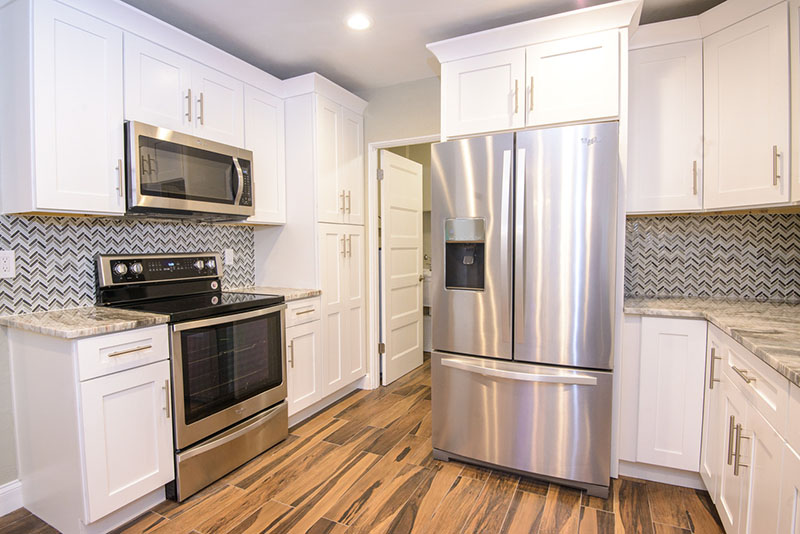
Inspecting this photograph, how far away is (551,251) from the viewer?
2.02 m

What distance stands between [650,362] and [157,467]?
242cm

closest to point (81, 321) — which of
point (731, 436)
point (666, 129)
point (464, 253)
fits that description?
point (464, 253)

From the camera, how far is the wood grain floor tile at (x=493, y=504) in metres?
1.79

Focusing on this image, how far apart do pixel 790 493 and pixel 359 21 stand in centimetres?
270

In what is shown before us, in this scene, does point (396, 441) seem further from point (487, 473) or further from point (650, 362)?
point (650, 362)

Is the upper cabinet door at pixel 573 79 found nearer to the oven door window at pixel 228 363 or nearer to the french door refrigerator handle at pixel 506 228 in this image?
the french door refrigerator handle at pixel 506 228

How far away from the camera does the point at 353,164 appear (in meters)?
3.32

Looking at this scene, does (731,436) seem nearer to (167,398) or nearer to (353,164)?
(167,398)

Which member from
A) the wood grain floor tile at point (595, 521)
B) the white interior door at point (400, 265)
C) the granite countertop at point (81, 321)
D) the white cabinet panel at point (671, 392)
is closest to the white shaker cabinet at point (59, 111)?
the granite countertop at point (81, 321)

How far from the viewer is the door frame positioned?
3.45 meters

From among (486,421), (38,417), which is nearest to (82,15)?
(38,417)

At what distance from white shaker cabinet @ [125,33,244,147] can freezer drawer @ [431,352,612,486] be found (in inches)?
74.5

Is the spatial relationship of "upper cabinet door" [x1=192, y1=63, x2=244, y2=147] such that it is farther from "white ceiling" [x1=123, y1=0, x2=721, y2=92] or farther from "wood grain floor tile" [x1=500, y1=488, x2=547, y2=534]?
"wood grain floor tile" [x1=500, y1=488, x2=547, y2=534]

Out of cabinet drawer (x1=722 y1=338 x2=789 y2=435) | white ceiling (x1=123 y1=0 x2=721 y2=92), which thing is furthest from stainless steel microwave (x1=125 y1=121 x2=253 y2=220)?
cabinet drawer (x1=722 y1=338 x2=789 y2=435)
